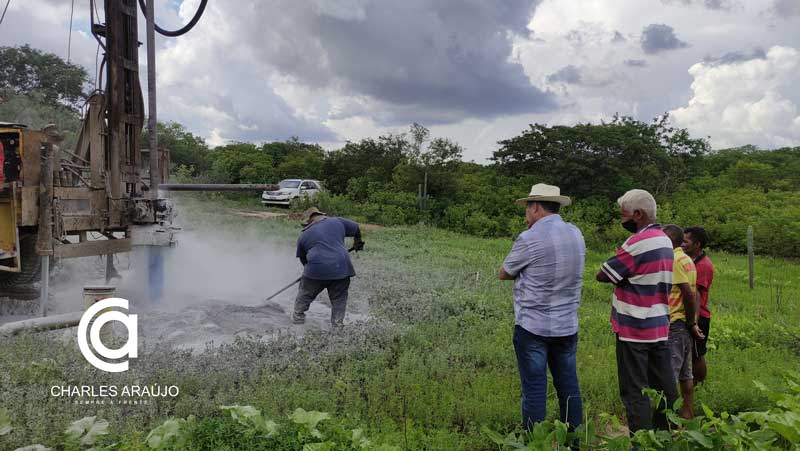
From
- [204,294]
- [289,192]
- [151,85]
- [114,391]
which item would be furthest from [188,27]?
[289,192]

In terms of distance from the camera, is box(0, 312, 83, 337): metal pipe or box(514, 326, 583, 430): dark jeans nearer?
box(514, 326, 583, 430): dark jeans

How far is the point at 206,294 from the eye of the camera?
9.66 m

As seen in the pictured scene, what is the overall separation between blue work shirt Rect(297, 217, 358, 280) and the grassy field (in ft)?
2.41

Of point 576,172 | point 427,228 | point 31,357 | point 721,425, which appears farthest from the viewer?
point 576,172

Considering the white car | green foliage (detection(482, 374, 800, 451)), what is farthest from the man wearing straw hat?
the white car

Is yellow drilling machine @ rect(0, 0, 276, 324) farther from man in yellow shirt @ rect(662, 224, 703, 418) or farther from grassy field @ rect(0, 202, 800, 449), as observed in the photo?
man in yellow shirt @ rect(662, 224, 703, 418)

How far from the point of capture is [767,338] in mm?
7496

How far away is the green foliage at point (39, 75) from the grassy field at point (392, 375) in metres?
31.8

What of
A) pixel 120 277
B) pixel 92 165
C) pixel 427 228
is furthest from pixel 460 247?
pixel 92 165

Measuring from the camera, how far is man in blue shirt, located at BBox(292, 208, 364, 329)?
22.7 feet

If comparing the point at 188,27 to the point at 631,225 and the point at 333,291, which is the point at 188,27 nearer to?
the point at 333,291

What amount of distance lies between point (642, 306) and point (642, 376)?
1.54 feet

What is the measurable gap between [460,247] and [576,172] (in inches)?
375

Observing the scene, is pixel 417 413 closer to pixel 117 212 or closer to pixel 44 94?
pixel 117 212
